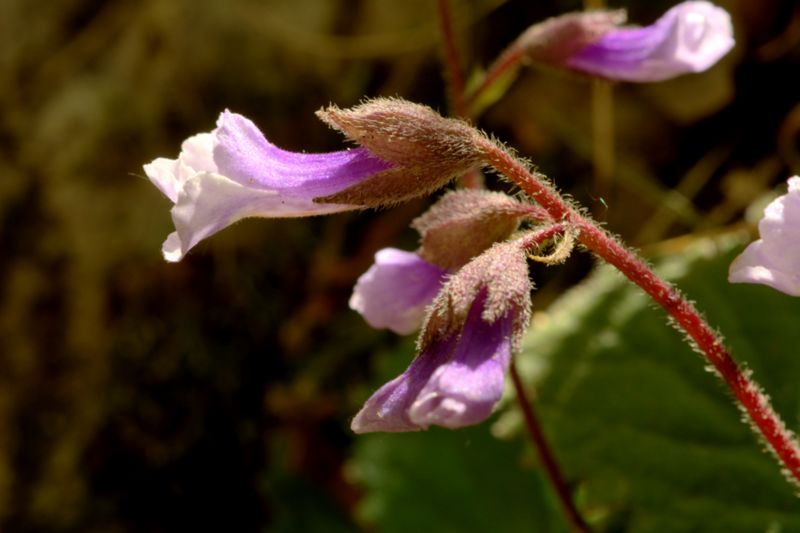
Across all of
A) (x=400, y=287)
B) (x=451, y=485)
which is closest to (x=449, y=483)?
(x=451, y=485)

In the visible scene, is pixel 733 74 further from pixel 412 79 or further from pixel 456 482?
pixel 456 482

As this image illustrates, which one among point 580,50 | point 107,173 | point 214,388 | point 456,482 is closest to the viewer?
point 580,50

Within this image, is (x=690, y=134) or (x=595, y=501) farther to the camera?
(x=690, y=134)

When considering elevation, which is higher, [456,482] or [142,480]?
[142,480]

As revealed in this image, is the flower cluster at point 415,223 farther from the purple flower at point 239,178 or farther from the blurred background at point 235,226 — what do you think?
the blurred background at point 235,226

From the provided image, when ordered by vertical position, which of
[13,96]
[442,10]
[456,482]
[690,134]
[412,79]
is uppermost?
[13,96]

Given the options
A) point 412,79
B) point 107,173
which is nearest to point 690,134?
point 412,79

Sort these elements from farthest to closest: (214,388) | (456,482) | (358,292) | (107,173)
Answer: (107,173) → (214,388) → (456,482) → (358,292)
